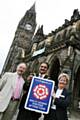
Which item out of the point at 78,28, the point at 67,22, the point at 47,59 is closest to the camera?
the point at 47,59

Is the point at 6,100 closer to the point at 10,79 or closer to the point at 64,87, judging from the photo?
the point at 10,79

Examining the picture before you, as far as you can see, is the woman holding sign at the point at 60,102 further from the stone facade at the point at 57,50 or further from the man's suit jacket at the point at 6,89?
the stone facade at the point at 57,50

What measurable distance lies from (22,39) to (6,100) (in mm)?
47029

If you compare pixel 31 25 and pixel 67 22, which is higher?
pixel 31 25

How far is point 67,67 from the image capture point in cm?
2434

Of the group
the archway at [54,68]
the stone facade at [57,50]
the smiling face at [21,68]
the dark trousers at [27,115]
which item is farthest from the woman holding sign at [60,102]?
the archway at [54,68]

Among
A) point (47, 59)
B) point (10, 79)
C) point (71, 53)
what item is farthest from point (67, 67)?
point (10, 79)

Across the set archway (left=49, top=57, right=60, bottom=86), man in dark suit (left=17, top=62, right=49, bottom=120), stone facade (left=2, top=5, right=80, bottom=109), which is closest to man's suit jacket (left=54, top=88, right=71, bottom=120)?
man in dark suit (left=17, top=62, right=49, bottom=120)

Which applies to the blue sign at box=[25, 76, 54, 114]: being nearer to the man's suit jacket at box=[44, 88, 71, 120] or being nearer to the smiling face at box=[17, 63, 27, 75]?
the man's suit jacket at box=[44, 88, 71, 120]

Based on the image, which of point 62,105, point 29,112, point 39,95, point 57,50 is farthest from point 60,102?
point 57,50

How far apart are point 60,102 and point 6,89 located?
4.45ft

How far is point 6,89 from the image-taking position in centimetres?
620

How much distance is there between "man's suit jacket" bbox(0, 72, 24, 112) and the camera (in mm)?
6055

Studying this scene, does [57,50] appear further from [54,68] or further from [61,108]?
[61,108]
